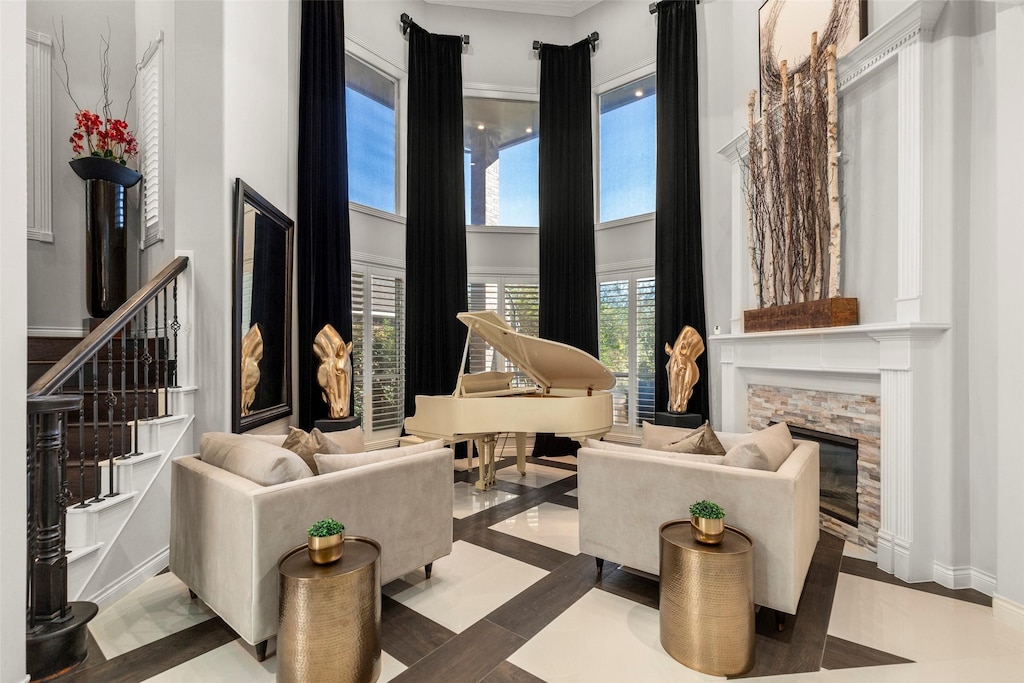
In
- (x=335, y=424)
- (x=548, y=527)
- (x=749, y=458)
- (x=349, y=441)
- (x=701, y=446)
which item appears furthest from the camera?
(x=335, y=424)

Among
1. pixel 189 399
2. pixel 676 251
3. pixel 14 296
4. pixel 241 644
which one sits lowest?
pixel 241 644

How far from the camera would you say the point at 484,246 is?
5.83m

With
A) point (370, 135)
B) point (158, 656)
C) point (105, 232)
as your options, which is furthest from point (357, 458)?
point (370, 135)

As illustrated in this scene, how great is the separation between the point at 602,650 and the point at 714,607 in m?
0.48

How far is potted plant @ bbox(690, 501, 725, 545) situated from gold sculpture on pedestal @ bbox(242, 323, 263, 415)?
2.96 metres

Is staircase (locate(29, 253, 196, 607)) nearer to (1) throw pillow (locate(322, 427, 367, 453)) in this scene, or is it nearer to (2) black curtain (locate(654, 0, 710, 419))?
(1) throw pillow (locate(322, 427, 367, 453))

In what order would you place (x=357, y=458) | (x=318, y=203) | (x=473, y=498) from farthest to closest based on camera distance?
(x=318, y=203)
(x=473, y=498)
(x=357, y=458)

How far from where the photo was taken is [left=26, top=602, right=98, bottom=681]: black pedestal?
5.36ft

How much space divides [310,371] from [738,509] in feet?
11.8

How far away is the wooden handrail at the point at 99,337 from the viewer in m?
1.93

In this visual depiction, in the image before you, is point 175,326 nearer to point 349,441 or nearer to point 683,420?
point 349,441

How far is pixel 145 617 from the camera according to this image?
2078 mm

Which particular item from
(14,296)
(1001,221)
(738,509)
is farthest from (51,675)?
(1001,221)

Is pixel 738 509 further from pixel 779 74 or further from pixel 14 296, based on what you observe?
pixel 779 74
